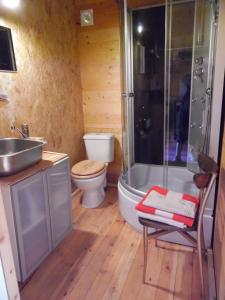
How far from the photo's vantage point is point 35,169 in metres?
1.60

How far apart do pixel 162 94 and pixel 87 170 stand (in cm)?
130

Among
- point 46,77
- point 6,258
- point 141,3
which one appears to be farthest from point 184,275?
point 141,3

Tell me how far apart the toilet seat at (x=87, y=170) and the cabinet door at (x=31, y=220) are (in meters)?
0.62

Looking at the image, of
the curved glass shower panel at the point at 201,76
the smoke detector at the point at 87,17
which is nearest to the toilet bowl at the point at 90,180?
the curved glass shower panel at the point at 201,76

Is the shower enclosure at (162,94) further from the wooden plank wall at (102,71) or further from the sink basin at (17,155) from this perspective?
the sink basin at (17,155)

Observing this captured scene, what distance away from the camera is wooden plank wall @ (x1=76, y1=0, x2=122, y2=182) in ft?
8.51

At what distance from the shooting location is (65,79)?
2.57 metres

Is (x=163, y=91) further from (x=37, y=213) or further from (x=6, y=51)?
(x=37, y=213)

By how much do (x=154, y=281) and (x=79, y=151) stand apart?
1778 millimetres

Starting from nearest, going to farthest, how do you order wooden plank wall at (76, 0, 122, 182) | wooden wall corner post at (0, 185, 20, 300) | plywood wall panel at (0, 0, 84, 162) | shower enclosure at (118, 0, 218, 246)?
wooden wall corner post at (0, 185, 20, 300), plywood wall panel at (0, 0, 84, 162), shower enclosure at (118, 0, 218, 246), wooden plank wall at (76, 0, 122, 182)

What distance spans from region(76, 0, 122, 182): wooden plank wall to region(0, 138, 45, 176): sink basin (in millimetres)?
1315

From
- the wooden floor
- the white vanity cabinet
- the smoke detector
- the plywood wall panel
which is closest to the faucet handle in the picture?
the plywood wall panel

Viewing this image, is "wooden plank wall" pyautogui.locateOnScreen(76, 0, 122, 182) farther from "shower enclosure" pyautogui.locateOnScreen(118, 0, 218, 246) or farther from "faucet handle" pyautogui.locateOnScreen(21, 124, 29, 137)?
"faucet handle" pyautogui.locateOnScreen(21, 124, 29, 137)

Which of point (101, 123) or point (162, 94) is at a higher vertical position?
point (162, 94)
